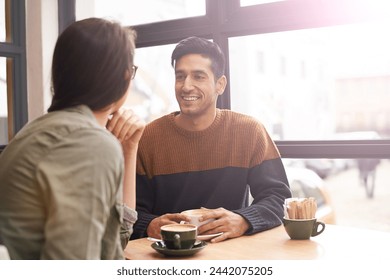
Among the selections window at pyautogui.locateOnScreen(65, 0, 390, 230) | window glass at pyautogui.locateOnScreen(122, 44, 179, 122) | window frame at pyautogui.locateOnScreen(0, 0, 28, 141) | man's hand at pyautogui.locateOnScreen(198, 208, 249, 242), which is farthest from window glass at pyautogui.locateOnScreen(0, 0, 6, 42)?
man's hand at pyautogui.locateOnScreen(198, 208, 249, 242)

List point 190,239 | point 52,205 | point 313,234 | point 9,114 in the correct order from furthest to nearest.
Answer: point 9,114 < point 313,234 < point 190,239 < point 52,205

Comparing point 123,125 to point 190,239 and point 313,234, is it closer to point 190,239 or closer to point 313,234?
point 190,239

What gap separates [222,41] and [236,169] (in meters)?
0.73

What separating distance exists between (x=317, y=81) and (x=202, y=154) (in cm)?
66

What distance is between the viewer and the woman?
74cm

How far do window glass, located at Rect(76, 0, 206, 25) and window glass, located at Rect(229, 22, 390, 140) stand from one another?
0.95ft

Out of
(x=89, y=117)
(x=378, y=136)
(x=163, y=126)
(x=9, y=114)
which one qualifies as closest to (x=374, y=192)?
(x=378, y=136)

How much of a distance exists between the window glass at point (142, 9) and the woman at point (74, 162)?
139 cm

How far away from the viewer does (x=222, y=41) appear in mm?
2201

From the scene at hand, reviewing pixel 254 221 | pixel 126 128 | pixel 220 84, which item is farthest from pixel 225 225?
pixel 220 84

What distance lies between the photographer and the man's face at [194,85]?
1794mm

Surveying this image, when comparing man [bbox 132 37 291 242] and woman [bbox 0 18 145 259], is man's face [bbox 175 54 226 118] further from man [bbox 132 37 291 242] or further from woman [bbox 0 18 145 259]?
woman [bbox 0 18 145 259]

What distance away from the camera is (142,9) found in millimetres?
2557

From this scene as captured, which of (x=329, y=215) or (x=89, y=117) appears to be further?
(x=329, y=215)
